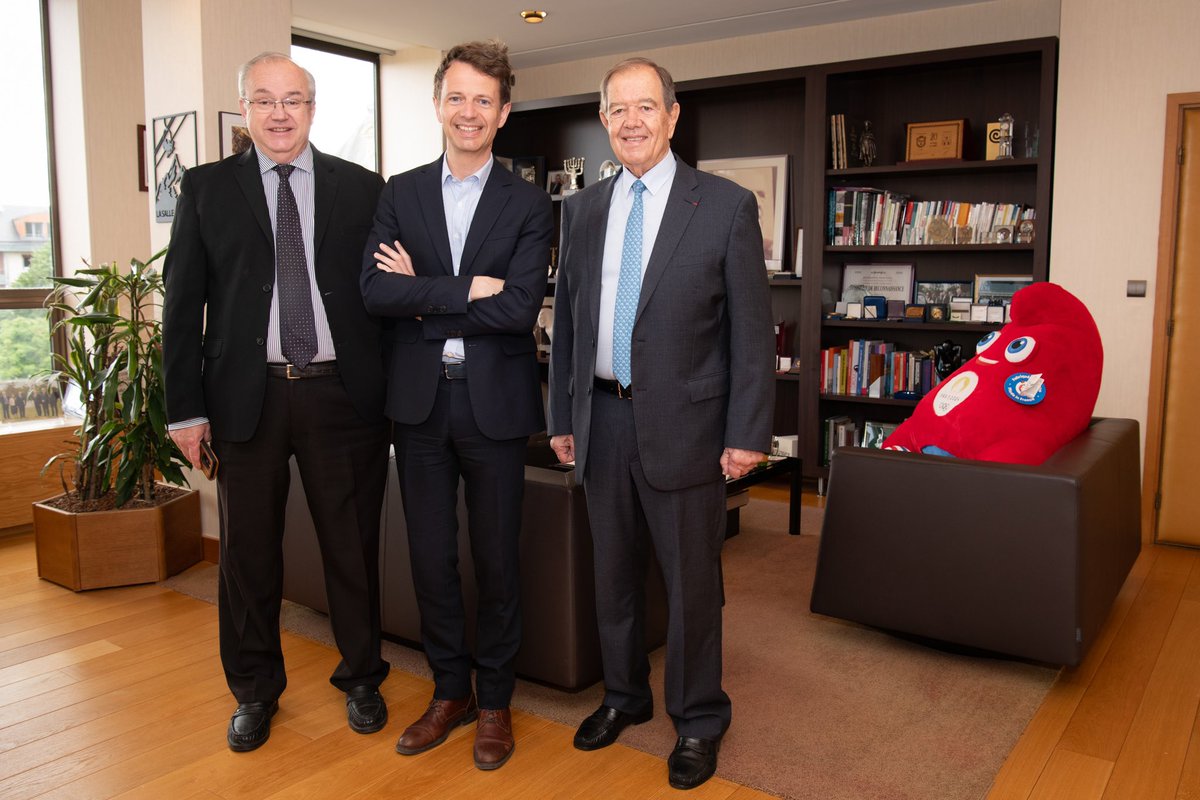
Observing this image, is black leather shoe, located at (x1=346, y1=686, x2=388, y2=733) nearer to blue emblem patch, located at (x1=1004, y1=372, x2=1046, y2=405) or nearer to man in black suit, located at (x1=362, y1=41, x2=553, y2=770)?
man in black suit, located at (x1=362, y1=41, x2=553, y2=770)

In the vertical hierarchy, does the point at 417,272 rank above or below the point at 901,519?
above

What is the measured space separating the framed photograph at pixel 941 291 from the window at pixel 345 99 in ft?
12.8

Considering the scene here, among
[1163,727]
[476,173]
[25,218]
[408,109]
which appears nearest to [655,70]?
[476,173]

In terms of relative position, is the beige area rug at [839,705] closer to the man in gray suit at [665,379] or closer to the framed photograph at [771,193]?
the man in gray suit at [665,379]

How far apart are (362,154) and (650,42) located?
221 centimetres

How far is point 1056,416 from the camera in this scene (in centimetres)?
318

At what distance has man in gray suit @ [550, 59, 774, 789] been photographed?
85.5 inches

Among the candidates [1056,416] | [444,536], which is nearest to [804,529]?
[1056,416]

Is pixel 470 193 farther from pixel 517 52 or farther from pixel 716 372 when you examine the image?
pixel 517 52

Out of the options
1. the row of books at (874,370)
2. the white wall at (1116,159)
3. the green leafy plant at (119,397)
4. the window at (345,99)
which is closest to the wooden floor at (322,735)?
the green leafy plant at (119,397)

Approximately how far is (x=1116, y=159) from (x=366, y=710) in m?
4.03

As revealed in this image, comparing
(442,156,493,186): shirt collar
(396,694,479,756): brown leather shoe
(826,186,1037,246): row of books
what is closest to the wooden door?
(826,186,1037,246): row of books

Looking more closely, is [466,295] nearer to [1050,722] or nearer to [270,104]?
[270,104]

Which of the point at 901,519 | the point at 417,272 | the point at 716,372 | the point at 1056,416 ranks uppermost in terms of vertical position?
the point at 417,272
